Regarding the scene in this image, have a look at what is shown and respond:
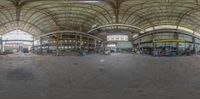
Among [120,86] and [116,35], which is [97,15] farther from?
[120,86]

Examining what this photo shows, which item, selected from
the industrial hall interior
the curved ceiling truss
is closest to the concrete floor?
the industrial hall interior

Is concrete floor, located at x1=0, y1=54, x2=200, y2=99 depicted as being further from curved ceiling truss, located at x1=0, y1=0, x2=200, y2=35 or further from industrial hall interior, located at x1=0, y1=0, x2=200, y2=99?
curved ceiling truss, located at x1=0, y1=0, x2=200, y2=35

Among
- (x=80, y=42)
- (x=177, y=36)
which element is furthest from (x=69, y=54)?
(x=177, y=36)

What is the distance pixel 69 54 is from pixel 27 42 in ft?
6.78

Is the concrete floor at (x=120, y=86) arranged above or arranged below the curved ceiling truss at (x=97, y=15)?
below

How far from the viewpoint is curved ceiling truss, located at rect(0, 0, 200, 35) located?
10.1 ft

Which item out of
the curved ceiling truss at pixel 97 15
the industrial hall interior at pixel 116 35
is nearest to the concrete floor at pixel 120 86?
the industrial hall interior at pixel 116 35

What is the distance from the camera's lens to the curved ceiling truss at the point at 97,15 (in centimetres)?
308

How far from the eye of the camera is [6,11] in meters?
4.35

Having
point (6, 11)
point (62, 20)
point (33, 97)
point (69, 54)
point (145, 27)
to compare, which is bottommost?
point (33, 97)

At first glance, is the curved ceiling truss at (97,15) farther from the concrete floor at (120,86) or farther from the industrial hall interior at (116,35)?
the concrete floor at (120,86)

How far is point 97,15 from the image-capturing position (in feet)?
11.9

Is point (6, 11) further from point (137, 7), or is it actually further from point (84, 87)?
point (137, 7)

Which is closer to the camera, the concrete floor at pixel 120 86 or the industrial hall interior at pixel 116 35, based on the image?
the industrial hall interior at pixel 116 35
